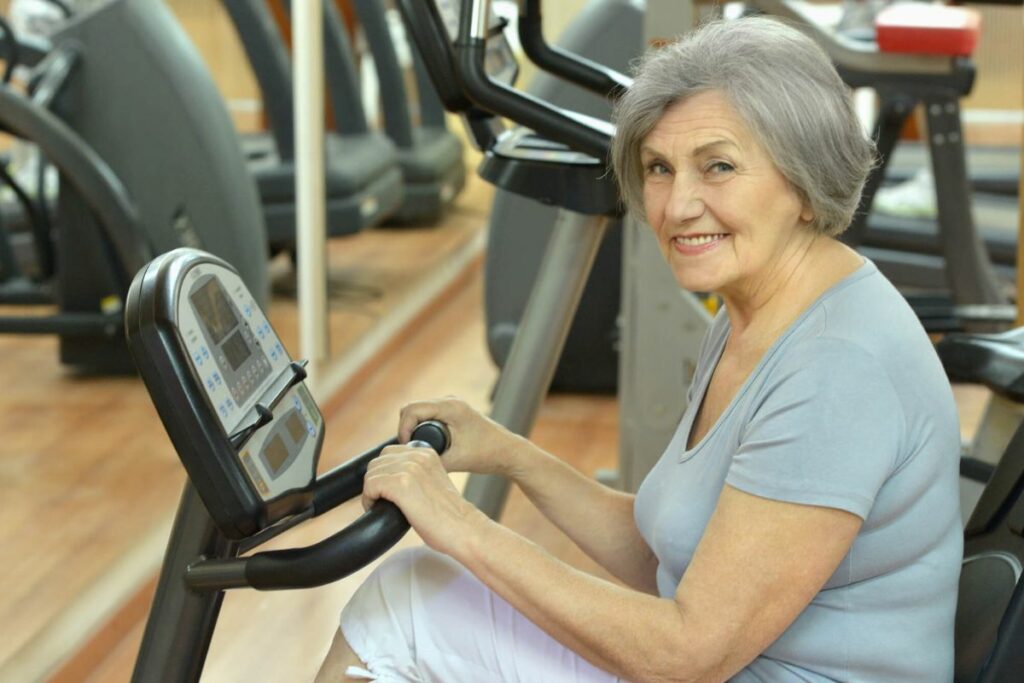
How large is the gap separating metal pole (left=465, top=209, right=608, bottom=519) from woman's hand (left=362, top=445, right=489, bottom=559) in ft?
2.77

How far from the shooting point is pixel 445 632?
150cm

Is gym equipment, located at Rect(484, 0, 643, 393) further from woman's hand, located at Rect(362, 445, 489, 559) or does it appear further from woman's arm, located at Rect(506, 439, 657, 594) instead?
woman's hand, located at Rect(362, 445, 489, 559)

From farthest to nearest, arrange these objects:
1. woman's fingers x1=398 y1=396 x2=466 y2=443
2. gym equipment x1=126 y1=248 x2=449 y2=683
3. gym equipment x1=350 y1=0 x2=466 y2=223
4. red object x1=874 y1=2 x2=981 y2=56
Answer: gym equipment x1=350 y1=0 x2=466 y2=223, red object x1=874 y1=2 x2=981 y2=56, woman's fingers x1=398 y1=396 x2=466 y2=443, gym equipment x1=126 y1=248 x2=449 y2=683

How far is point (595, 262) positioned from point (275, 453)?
255 centimetres

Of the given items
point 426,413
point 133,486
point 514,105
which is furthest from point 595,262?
point 426,413

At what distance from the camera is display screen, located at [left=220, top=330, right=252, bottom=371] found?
1.28 m

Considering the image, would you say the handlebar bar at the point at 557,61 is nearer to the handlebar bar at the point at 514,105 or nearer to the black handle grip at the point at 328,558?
the handlebar bar at the point at 514,105

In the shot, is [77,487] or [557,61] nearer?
[557,61]

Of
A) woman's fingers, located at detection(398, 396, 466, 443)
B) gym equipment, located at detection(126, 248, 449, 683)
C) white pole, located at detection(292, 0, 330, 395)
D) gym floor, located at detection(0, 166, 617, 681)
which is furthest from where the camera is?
white pole, located at detection(292, 0, 330, 395)

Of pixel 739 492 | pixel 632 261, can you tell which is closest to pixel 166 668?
pixel 739 492

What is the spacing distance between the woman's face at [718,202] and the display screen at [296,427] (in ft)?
1.31

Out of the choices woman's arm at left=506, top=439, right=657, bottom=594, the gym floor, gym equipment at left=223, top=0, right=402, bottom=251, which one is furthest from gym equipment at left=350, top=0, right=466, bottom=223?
woman's arm at left=506, top=439, right=657, bottom=594

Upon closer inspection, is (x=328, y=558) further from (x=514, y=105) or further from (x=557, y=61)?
(x=557, y=61)

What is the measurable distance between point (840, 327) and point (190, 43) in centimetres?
278
